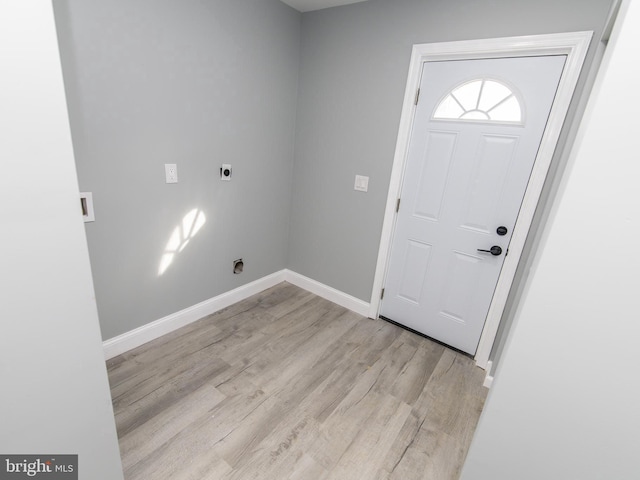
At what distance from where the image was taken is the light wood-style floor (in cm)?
142

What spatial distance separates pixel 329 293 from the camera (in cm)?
293

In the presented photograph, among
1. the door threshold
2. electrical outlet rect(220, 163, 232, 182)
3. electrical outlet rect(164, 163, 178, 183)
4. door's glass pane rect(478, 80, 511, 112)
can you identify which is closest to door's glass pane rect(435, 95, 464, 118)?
door's glass pane rect(478, 80, 511, 112)

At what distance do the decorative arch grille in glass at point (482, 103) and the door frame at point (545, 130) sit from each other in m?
0.17

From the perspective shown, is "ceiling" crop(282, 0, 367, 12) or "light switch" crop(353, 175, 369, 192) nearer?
"ceiling" crop(282, 0, 367, 12)

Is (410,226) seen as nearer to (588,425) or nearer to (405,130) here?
(405,130)

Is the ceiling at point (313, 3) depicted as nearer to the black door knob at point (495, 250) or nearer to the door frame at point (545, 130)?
the door frame at point (545, 130)

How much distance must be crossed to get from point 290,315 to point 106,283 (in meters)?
1.40

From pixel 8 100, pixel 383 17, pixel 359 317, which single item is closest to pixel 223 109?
pixel 383 17

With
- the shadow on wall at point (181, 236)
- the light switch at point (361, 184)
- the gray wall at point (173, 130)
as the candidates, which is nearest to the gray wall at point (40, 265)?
the gray wall at point (173, 130)

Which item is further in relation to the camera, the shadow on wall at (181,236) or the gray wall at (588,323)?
the shadow on wall at (181,236)

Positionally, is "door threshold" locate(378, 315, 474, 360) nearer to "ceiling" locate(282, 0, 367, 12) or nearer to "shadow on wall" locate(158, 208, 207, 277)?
"shadow on wall" locate(158, 208, 207, 277)

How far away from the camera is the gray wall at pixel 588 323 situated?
0.67 meters

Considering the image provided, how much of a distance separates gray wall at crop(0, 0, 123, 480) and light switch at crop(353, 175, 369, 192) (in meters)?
2.02

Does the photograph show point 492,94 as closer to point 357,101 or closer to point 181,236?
point 357,101
